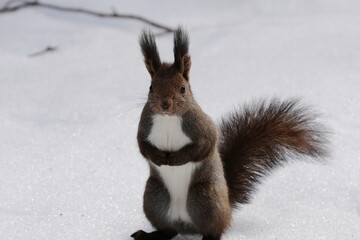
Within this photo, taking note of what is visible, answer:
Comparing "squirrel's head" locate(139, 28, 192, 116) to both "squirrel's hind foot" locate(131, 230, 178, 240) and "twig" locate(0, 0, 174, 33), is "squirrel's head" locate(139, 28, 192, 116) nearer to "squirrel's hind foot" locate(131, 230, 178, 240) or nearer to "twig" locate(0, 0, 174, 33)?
"squirrel's hind foot" locate(131, 230, 178, 240)

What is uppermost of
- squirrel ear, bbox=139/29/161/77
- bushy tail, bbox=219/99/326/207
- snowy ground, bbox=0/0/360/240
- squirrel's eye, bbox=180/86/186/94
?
squirrel ear, bbox=139/29/161/77

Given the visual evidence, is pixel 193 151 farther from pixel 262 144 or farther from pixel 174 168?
pixel 262 144

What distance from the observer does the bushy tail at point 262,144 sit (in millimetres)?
3074

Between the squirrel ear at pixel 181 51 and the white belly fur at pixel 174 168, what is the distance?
18 cm

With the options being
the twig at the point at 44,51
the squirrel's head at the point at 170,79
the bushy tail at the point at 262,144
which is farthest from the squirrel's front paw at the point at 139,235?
the twig at the point at 44,51

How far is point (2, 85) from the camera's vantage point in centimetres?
462

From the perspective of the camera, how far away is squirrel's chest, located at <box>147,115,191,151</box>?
2621 millimetres

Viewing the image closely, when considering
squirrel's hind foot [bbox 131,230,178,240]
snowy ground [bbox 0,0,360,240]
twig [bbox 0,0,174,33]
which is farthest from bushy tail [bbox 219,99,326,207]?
twig [bbox 0,0,174,33]

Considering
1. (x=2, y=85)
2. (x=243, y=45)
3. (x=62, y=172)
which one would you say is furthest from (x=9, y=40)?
(x=62, y=172)

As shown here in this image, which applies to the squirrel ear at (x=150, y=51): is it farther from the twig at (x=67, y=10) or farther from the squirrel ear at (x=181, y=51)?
the twig at (x=67, y=10)

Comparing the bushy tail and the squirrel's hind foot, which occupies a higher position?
the bushy tail

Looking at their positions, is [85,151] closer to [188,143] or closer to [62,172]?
[62,172]

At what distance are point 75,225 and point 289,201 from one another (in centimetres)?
90

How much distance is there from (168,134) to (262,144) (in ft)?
1.96
